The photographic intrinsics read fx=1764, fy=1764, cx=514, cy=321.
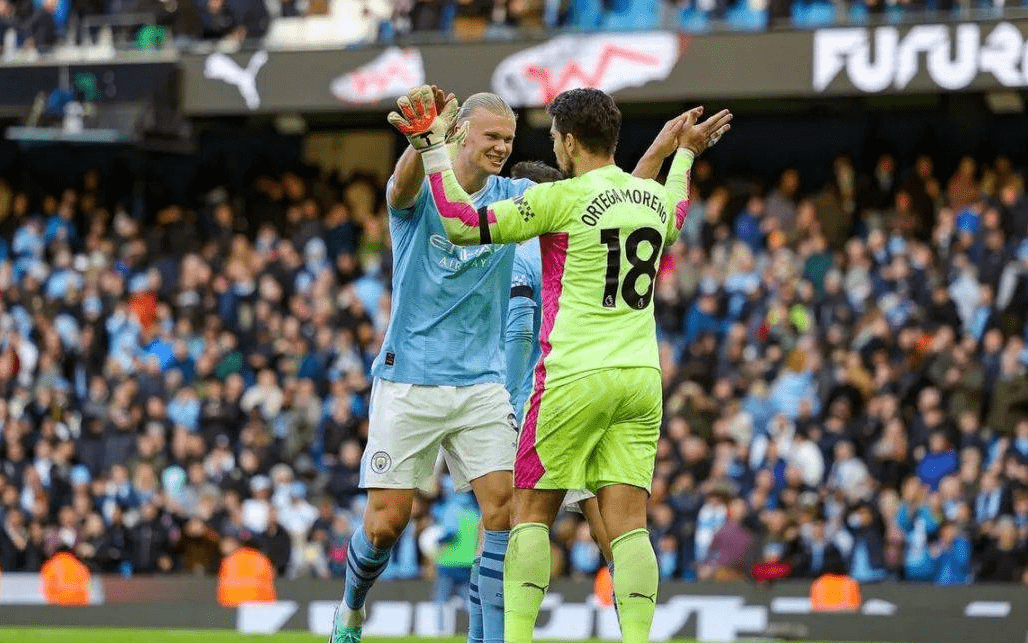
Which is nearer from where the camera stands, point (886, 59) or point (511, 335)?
point (511, 335)

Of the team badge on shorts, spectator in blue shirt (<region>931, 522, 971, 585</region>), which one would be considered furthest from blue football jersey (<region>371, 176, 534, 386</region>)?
spectator in blue shirt (<region>931, 522, 971, 585</region>)

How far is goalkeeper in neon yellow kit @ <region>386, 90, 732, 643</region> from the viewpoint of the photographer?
289 inches

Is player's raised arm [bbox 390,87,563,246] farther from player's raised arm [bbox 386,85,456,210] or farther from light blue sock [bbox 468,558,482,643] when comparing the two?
light blue sock [bbox 468,558,482,643]

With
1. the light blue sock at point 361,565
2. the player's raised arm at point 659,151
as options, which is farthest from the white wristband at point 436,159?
the light blue sock at point 361,565

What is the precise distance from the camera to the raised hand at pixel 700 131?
8000mm

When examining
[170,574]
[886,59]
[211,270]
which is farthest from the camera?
[211,270]

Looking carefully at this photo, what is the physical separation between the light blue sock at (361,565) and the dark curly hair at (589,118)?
2211 millimetres

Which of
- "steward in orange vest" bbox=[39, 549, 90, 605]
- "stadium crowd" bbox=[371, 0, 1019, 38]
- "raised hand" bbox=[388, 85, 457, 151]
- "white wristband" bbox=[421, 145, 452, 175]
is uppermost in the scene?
"stadium crowd" bbox=[371, 0, 1019, 38]

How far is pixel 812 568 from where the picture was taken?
16.4 metres

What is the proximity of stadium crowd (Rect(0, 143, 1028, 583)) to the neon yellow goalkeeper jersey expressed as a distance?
940 centimetres

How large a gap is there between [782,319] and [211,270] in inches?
313

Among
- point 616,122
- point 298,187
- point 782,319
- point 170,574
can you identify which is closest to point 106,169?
point 298,187

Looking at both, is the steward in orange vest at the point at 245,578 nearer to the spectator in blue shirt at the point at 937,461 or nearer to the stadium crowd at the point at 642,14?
the spectator in blue shirt at the point at 937,461

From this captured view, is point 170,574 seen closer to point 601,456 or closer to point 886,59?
point 886,59
